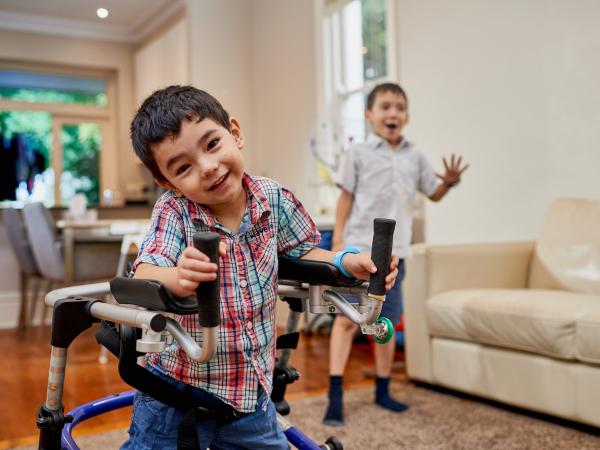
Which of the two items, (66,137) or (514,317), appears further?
(66,137)

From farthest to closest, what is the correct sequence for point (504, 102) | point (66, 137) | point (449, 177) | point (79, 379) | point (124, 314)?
point (66, 137) < point (504, 102) < point (79, 379) < point (449, 177) < point (124, 314)

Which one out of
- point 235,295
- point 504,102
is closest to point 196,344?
point 235,295

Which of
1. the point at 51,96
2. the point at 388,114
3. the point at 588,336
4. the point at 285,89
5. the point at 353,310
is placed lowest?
the point at 588,336

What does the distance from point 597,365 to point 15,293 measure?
13.8ft

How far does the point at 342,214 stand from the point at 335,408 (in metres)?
0.65

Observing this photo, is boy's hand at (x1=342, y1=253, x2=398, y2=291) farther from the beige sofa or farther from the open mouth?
the beige sofa

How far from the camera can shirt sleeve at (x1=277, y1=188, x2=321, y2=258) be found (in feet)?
3.80

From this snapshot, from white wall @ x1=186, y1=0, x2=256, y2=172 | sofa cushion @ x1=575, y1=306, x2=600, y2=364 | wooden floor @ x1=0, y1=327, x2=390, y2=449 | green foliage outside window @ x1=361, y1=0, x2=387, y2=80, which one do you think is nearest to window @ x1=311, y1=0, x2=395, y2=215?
green foliage outside window @ x1=361, y1=0, x2=387, y2=80

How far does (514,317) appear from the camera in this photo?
216cm

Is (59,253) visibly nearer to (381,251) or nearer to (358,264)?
(358,264)

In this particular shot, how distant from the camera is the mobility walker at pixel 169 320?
0.83 m

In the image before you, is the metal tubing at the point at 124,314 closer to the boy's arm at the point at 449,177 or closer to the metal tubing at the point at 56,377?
the metal tubing at the point at 56,377

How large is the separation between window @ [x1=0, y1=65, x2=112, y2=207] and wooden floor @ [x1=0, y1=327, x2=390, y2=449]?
77.6 inches

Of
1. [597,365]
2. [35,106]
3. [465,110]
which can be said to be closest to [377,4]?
[465,110]
